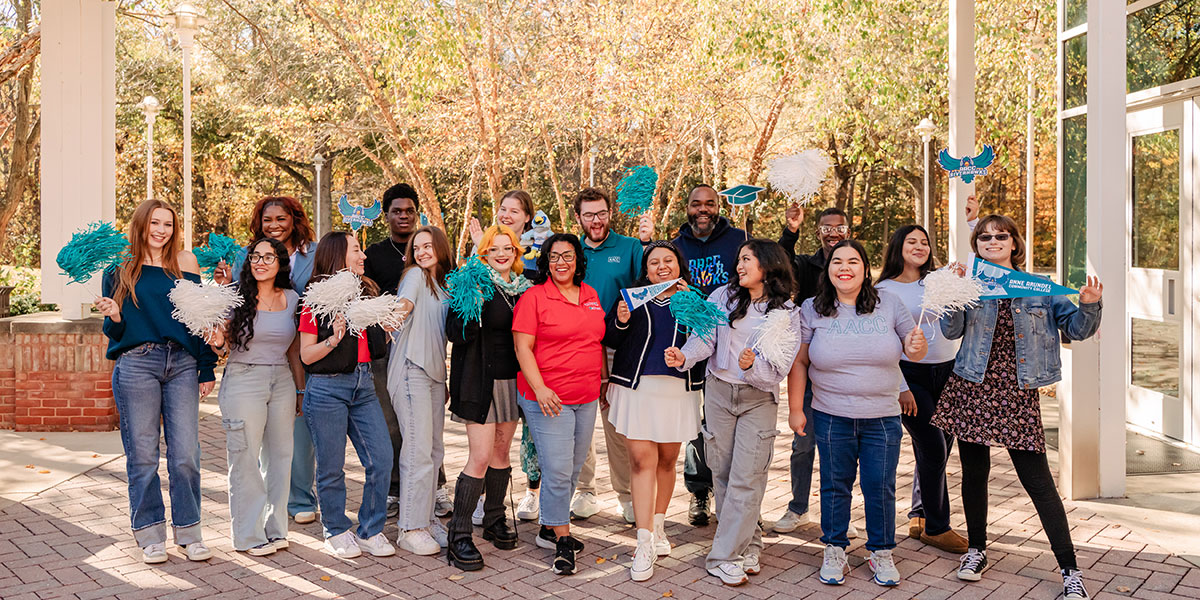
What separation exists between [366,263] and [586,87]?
898 cm

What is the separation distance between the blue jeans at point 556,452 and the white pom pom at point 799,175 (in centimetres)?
184

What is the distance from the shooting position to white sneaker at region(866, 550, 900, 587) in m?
4.42

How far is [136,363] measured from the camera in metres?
4.65

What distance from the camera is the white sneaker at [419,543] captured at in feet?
16.2

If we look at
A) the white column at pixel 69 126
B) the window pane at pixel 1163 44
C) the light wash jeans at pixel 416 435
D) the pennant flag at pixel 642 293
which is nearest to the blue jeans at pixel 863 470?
the pennant flag at pixel 642 293

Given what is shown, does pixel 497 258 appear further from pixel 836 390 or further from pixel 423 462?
pixel 836 390

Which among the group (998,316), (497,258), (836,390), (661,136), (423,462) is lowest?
(423,462)

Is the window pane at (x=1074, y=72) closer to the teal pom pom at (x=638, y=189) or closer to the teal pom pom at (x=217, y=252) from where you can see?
the teal pom pom at (x=638, y=189)

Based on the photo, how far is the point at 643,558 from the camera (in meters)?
4.59

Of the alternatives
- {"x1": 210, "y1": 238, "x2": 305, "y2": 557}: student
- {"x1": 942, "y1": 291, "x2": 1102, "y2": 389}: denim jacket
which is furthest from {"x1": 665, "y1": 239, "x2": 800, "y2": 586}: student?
{"x1": 210, "y1": 238, "x2": 305, "y2": 557}: student

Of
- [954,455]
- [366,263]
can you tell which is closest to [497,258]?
[366,263]

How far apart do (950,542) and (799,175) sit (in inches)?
89.3

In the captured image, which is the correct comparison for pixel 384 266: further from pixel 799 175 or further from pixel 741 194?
pixel 799 175

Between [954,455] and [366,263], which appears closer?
[366,263]
